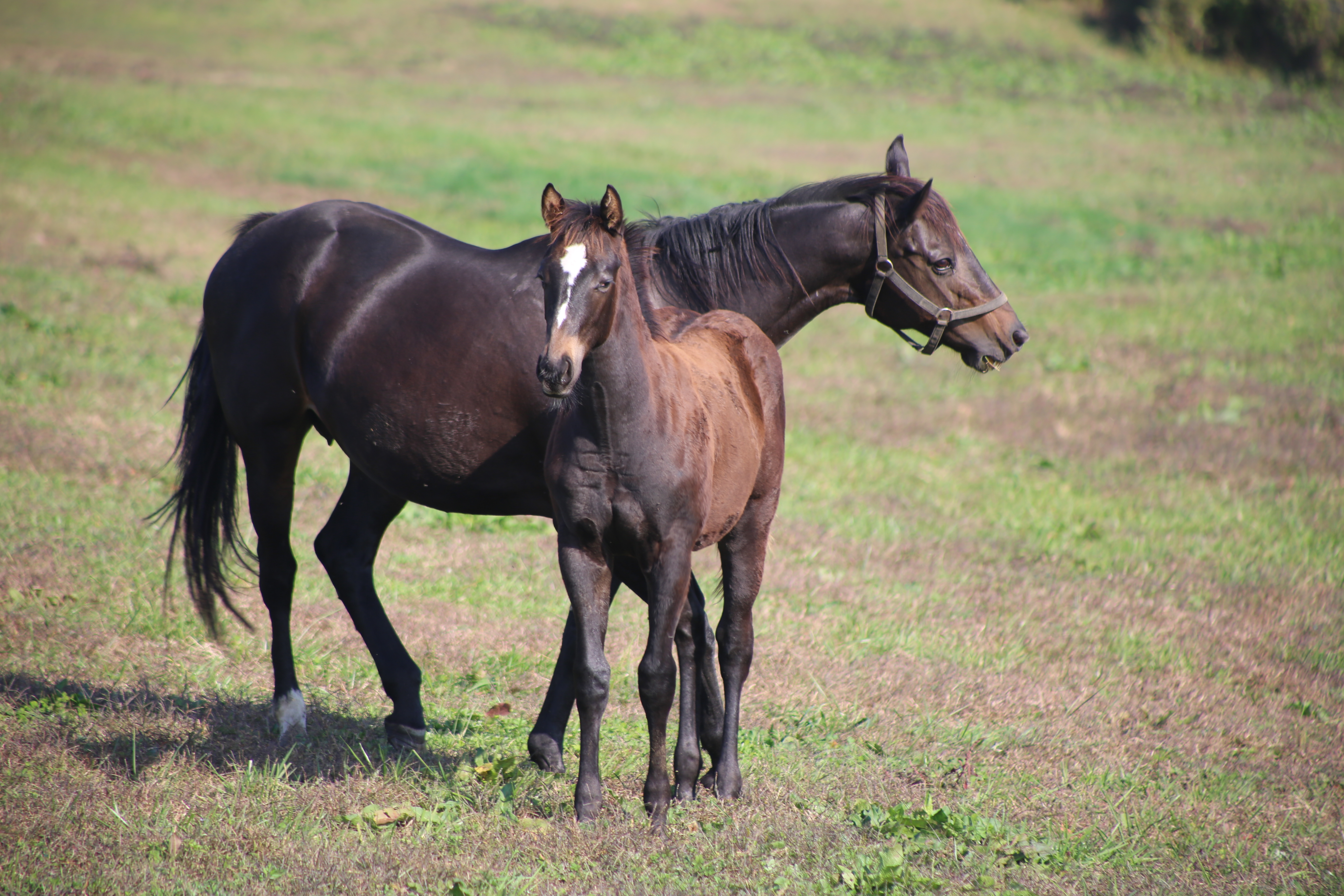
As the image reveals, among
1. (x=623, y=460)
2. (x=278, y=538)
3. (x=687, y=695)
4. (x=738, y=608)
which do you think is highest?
(x=623, y=460)

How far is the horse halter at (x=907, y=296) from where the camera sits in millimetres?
5043

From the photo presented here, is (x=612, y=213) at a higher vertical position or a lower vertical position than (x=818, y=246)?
higher

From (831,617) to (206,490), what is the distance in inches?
128

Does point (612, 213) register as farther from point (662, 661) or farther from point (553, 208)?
point (662, 661)

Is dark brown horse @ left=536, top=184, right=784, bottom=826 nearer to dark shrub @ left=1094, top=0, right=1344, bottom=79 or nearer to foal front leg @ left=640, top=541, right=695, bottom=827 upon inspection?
foal front leg @ left=640, top=541, right=695, bottom=827

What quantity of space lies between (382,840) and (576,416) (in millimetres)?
1556

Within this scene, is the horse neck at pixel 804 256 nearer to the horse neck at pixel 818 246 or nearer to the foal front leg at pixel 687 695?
the horse neck at pixel 818 246

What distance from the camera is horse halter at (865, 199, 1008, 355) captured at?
5.04 metres

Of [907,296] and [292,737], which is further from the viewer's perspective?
[907,296]

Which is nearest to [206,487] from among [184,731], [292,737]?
[184,731]

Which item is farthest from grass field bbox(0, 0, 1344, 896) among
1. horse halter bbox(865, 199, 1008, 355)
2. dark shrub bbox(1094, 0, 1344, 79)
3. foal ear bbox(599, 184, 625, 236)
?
dark shrub bbox(1094, 0, 1344, 79)

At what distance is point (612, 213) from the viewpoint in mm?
3525

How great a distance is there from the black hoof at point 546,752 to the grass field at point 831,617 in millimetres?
67

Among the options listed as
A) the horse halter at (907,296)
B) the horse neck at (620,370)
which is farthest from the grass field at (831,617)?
the horse halter at (907,296)
